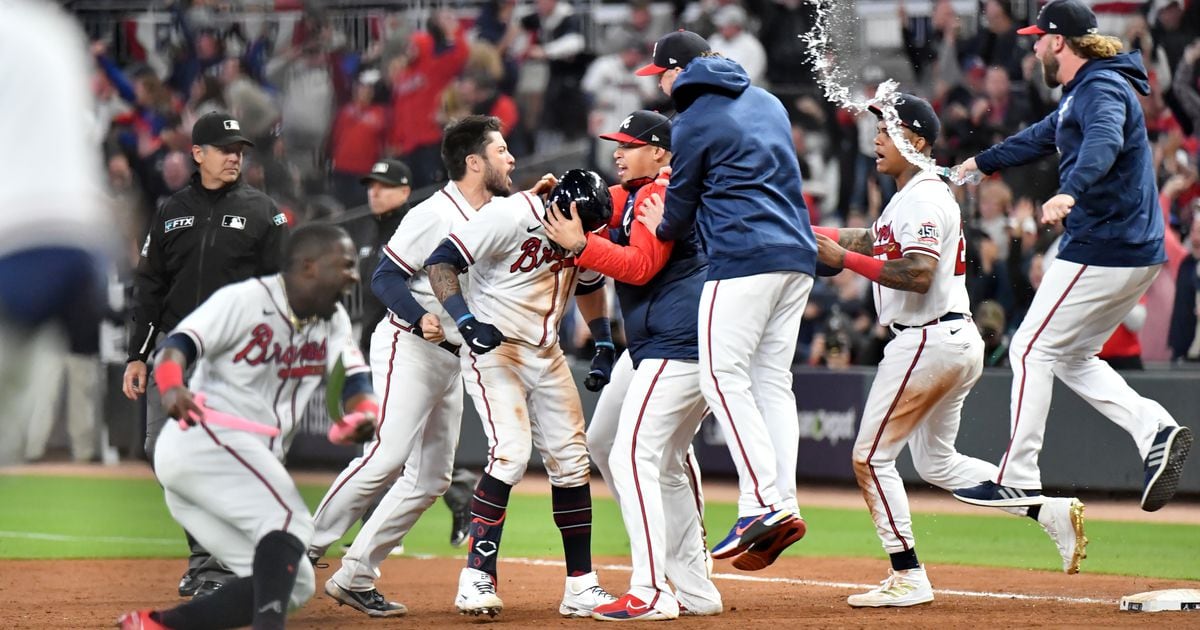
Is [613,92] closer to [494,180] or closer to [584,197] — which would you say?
[494,180]

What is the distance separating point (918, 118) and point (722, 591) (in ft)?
8.11

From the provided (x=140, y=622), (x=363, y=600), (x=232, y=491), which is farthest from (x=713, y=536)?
(x=140, y=622)

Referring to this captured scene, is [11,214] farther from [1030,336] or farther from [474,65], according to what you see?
[474,65]

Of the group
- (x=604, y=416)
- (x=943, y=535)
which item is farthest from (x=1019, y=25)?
(x=604, y=416)

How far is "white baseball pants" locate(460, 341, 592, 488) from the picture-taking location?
625cm

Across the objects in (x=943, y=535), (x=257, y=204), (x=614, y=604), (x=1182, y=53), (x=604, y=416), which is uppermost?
(x=1182, y=53)

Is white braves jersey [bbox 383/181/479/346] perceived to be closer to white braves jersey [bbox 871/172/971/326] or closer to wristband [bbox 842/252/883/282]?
wristband [bbox 842/252/883/282]

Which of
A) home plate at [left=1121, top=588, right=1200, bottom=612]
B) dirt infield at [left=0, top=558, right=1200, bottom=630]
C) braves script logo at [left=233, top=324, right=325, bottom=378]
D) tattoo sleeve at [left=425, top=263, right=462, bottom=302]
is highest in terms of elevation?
tattoo sleeve at [left=425, top=263, right=462, bottom=302]

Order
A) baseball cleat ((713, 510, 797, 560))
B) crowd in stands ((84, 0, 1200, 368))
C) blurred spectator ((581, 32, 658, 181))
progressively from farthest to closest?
blurred spectator ((581, 32, 658, 181)) < crowd in stands ((84, 0, 1200, 368)) < baseball cleat ((713, 510, 797, 560))

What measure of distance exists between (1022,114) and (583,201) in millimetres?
6085

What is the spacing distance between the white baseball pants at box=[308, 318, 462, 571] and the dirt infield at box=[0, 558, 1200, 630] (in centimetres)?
32

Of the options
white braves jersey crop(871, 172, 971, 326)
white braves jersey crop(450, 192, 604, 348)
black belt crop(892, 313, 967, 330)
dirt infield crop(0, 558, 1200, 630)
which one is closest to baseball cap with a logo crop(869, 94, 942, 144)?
white braves jersey crop(871, 172, 971, 326)

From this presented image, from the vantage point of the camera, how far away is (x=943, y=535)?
33.0ft

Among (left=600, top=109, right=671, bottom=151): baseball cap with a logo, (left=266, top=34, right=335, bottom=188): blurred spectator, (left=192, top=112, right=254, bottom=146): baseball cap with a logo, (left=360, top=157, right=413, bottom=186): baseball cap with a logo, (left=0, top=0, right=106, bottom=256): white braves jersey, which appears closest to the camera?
(left=0, top=0, right=106, bottom=256): white braves jersey
